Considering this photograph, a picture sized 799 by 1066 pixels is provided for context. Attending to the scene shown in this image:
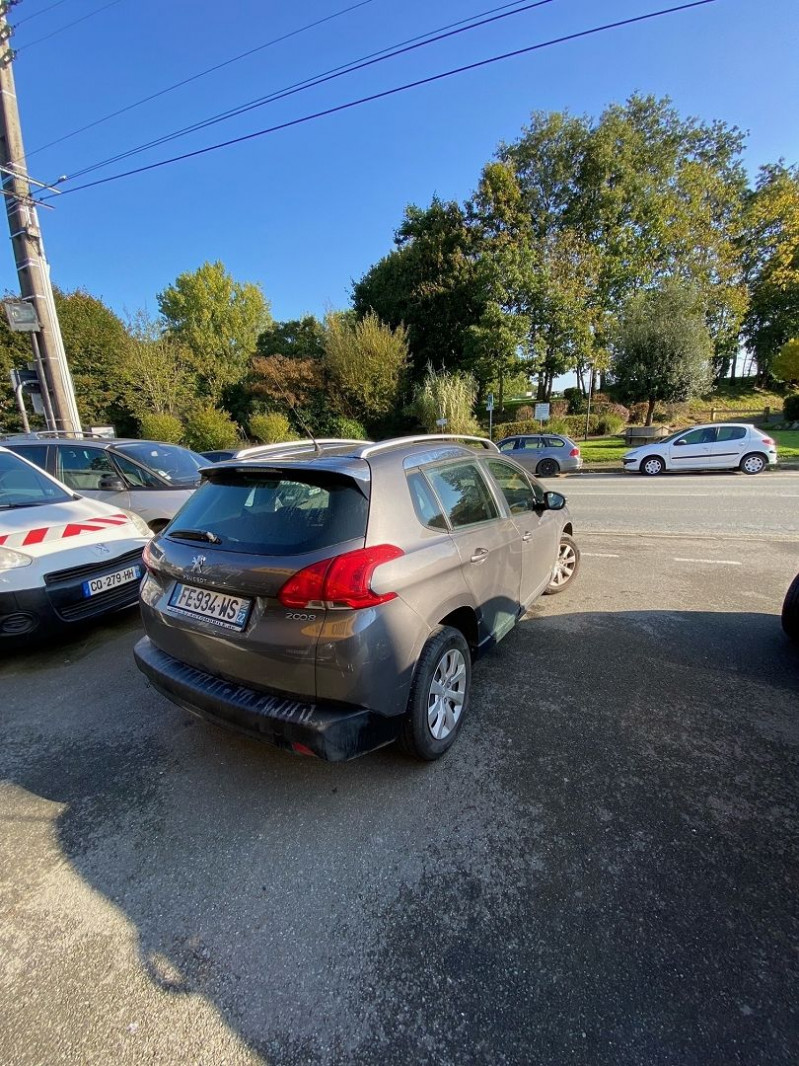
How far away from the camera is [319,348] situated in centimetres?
2911

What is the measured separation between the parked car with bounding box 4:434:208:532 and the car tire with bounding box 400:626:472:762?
433cm

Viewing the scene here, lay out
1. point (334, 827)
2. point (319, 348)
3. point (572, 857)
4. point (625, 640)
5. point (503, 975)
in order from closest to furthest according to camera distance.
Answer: point (503, 975)
point (572, 857)
point (334, 827)
point (625, 640)
point (319, 348)

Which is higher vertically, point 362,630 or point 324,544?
point 324,544

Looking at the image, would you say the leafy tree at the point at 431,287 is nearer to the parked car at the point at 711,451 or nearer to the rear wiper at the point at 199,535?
the parked car at the point at 711,451

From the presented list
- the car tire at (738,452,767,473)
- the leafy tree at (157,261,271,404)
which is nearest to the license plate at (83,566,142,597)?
the car tire at (738,452,767,473)

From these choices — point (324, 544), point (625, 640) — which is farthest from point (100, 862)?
point (625, 640)

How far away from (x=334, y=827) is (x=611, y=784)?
1.40m

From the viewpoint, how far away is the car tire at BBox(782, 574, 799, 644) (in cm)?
367

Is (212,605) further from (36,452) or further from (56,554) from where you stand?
(36,452)

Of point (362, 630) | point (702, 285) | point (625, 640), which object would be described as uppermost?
point (702, 285)

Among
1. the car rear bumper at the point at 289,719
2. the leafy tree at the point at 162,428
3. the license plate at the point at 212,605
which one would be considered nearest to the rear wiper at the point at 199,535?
the license plate at the point at 212,605

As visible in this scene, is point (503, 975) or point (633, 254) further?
point (633, 254)

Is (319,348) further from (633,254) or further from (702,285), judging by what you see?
(702,285)

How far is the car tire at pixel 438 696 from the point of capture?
2328 mm
